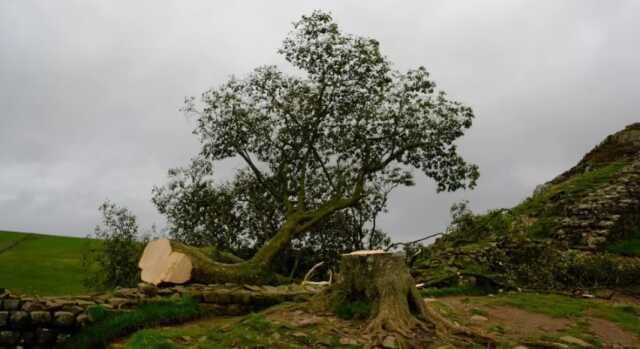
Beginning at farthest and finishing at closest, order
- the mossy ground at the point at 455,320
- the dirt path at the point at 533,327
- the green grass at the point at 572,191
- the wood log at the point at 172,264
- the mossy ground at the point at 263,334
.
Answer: the green grass at the point at 572,191
the wood log at the point at 172,264
the dirt path at the point at 533,327
the mossy ground at the point at 455,320
the mossy ground at the point at 263,334

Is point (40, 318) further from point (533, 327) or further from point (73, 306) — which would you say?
point (533, 327)

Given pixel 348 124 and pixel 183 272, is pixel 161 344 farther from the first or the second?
pixel 348 124

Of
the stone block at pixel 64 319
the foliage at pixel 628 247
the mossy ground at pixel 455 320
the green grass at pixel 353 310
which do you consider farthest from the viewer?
the foliage at pixel 628 247

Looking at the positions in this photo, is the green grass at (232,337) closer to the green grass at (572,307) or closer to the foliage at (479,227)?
the green grass at (572,307)

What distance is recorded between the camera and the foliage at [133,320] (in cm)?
1173

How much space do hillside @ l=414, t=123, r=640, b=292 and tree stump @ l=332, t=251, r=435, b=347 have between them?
6598 mm

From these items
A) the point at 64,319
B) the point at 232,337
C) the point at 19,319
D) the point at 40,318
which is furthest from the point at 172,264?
the point at 232,337

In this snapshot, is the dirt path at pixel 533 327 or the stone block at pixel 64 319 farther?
the stone block at pixel 64 319

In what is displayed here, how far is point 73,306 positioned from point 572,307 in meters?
12.4

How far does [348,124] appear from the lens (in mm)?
27406

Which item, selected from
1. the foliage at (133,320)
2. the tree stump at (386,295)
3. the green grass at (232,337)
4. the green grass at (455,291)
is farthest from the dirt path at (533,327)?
the foliage at (133,320)

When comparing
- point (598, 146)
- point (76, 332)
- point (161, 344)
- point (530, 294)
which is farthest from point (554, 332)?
point (598, 146)

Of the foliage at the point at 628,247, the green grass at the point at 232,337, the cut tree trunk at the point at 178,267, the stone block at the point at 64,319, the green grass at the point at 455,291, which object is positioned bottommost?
the green grass at the point at 232,337

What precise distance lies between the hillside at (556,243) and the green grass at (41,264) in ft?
59.8
